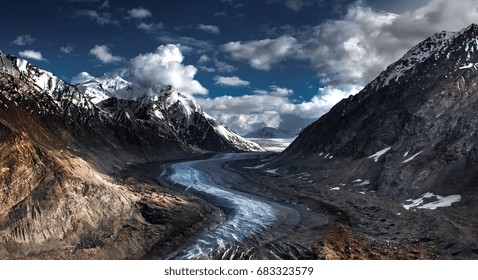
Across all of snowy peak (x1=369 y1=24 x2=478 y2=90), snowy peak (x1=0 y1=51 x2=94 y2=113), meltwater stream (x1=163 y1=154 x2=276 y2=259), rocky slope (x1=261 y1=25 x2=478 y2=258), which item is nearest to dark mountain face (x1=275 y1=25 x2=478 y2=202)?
snowy peak (x1=369 y1=24 x2=478 y2=90)

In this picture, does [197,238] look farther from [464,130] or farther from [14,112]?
[14,112]

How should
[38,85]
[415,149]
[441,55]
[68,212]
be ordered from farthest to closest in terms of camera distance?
[38,85] → [441,55] → [415,149] → [68,212]

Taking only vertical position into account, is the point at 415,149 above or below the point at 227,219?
above

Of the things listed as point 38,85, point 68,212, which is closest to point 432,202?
point 68,212

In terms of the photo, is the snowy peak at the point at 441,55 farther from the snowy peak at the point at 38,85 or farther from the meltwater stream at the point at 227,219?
the snowy peak at the point at 38,85

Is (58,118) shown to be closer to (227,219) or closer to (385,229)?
(227,219)

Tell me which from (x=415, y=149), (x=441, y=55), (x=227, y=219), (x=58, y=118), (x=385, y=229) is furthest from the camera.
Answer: (x=58, y=118)

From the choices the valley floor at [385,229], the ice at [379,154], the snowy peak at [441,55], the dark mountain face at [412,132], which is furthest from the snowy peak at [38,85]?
the snowy peak at [441,55]
